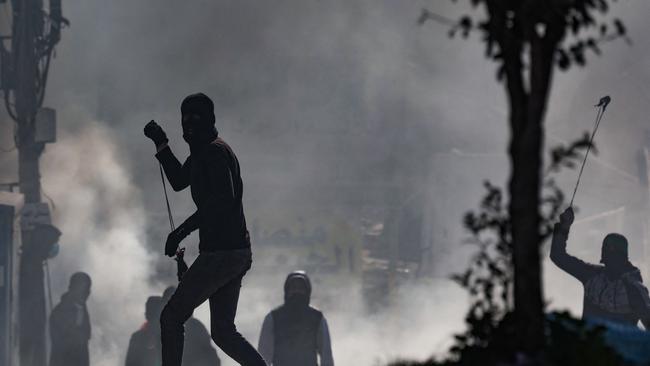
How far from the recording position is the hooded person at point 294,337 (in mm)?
9727

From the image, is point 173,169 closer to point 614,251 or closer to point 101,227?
point 614,251

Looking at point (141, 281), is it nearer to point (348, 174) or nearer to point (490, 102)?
point (348, 174)

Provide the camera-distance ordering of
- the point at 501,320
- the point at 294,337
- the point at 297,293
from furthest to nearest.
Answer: the point at 297,293 < the point at 294,337 < the point at 501,320

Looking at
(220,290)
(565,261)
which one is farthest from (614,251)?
(220,290)

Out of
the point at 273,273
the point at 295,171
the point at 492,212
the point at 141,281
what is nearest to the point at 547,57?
the point at 492,212

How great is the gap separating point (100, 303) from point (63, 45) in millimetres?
8870

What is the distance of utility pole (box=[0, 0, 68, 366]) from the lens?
16562mm

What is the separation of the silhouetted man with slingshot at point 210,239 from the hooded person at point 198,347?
578cm

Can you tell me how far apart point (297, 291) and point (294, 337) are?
525 millimetres

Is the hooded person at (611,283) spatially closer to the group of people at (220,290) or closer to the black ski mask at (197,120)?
the group of people at (220,290)

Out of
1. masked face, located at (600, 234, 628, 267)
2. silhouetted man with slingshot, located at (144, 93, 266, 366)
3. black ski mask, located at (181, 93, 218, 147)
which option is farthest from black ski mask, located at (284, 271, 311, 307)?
black ski mask, located at (181, 93, 218, 147)

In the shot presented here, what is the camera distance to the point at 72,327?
14445mm

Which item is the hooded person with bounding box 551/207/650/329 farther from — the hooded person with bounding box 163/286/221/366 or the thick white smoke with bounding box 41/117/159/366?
the thick white smoke with bounding box 41/117/159/366

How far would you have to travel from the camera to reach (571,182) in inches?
1375
